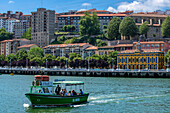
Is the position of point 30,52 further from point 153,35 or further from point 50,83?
point 50,83

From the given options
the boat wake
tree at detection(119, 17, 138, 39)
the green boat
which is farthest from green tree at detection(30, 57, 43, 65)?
the green boat

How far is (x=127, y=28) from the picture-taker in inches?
7160

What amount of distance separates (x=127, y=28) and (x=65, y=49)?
31455 mm

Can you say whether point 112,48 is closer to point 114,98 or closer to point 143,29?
point 143,29

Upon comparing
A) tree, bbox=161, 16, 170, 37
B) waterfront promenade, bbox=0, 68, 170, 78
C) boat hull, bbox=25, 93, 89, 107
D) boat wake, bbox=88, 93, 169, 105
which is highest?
tree, bbox=161, 16, 170, 37

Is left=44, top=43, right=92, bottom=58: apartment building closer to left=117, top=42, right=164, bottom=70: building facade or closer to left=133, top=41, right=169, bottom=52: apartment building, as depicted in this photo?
left=133, top=41, right=169, bottom=52: apartment building

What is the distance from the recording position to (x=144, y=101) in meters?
61.1

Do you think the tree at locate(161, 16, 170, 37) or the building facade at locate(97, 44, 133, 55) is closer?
the building facade at locate(97, 44, 133, 55)

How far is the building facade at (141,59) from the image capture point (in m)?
145

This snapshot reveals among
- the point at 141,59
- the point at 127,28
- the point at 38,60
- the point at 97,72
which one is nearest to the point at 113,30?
the point at 127,28

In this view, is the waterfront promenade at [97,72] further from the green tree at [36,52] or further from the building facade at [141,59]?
the green tree at [36,52]

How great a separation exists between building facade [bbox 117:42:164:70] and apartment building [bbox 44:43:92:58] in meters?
34.5

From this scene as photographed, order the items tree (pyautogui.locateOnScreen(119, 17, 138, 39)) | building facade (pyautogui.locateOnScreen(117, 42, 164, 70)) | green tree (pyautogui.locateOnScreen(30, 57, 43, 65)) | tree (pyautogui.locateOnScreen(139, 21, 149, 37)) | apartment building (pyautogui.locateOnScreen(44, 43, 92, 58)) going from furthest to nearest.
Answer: tree (pyautogui.locateOnScreen(139, 21, 149, 37)), apartment building (pyautogui.locateOnScreen(44, 43, 92, 58)), tree (pyautogui.locateOnScreen(119, 17, 138, 39)), green tree (pyautogui.locateOnScreen(30, 57, 43, 65)), building facade (pyautogui.locateOnScreen(117, 42, 164, 70))

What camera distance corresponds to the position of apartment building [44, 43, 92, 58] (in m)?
186
